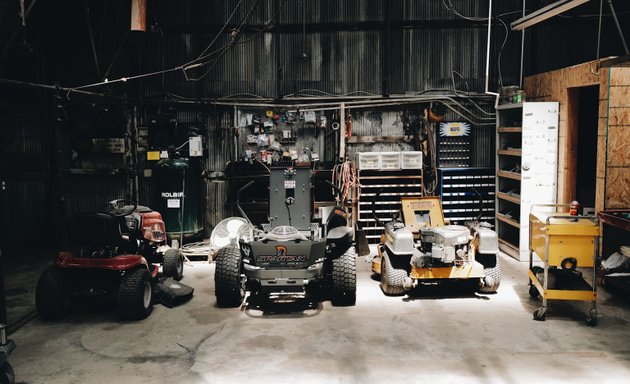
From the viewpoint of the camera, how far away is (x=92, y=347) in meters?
5.08

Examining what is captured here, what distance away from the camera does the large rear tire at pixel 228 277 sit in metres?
6.02

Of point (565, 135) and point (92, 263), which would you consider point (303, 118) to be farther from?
point (92, 263)

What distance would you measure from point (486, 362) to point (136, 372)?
3016 millimetres

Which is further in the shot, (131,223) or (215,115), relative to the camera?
(215,115)

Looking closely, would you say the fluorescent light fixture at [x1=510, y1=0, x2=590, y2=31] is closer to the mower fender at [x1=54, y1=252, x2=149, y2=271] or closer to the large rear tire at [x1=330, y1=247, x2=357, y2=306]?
the large rear tire at [x1=330, y1=247, x2=357, y2=306]

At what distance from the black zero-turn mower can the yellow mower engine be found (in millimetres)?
588

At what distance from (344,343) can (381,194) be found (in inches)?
174

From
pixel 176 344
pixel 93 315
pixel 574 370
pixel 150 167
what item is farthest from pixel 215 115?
pixel 574 370

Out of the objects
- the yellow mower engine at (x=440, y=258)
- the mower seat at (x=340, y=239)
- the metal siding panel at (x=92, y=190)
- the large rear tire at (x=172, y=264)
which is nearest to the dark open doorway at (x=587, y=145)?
the yellow mower engine at (x=440, y=258)

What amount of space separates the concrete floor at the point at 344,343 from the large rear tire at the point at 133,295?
0.42 feet

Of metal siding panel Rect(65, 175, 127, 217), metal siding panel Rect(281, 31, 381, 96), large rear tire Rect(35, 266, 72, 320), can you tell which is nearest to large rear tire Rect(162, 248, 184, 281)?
large rear tire Rect(35, 266, 72, 320)

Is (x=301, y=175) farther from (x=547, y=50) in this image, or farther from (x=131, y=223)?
(x=547, y=50)

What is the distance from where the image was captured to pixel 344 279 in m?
6.05

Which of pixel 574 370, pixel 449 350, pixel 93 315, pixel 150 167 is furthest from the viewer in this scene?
pixel 150 167
